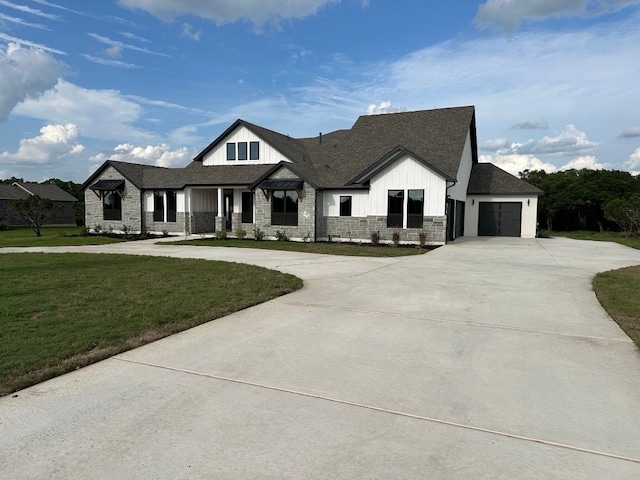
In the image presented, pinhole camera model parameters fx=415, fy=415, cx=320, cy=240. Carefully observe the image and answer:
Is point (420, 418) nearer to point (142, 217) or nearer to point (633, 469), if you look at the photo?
point (633, 469)

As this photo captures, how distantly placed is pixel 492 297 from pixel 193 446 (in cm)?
711

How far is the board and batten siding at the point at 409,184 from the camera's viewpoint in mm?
21016

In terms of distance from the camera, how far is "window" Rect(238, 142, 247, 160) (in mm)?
27234

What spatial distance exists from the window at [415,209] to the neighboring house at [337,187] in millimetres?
53

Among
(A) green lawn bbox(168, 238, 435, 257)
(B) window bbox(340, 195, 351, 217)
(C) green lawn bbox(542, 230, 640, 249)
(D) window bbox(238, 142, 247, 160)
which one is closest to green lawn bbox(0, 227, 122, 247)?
(A) green lawn bbox(168, 238, 435, 257)

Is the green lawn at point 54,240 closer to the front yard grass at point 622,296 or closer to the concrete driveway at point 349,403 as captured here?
the concrete driveway at point 349,403

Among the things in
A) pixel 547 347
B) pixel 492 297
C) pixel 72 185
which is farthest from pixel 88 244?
pixel 72 185

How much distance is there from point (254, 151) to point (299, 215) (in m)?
6.15

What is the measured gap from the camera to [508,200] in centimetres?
2692

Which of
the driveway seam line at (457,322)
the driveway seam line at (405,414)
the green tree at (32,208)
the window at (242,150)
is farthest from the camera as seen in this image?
the green tree at (32,208)

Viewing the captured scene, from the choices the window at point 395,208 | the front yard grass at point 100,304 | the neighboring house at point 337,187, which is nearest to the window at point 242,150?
the neighboring house at point 337,187

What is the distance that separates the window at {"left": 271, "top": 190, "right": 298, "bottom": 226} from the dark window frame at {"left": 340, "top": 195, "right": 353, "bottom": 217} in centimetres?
266

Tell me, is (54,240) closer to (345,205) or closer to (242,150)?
(242,150)

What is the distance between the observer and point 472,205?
90.5ft
